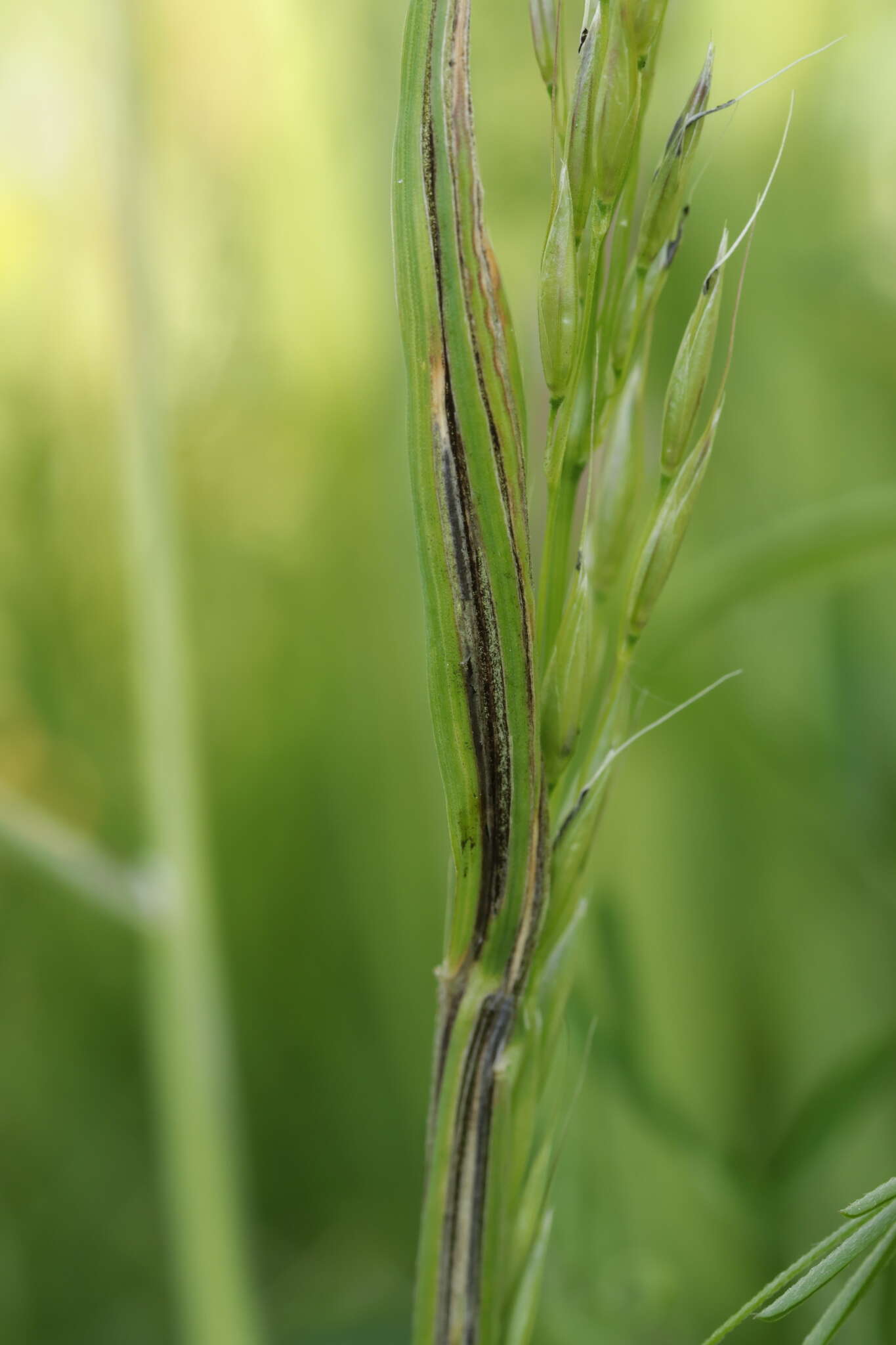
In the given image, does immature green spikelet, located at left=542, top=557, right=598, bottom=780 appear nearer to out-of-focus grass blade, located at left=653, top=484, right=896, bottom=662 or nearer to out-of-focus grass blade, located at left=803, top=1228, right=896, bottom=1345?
out-of-focus grass blade, located at left=803, top=1228, right=896, bottom=1345

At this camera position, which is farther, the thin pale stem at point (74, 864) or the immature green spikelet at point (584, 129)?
the thin pale stem at point (74, 864)

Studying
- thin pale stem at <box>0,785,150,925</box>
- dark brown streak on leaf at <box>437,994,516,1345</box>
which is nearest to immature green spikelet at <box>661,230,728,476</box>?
dark brown streak on leaf at <box>437,994,516,1345</box>

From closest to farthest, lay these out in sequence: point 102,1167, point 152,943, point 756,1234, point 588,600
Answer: point 588,600 < point 756,1234 < point 152,943 < point 102,1167

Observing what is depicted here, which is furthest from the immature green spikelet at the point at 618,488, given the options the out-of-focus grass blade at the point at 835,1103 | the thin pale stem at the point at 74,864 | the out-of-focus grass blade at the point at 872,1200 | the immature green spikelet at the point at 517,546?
the thin pale stem at the point at 74,864

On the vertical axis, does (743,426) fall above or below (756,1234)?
above

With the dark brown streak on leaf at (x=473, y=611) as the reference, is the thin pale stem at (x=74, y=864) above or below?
below

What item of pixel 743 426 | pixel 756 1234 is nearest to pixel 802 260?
pixel 743 426

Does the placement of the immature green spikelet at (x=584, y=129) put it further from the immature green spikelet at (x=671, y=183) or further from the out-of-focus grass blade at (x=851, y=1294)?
the out-of-focus grass blade at (x=851, y=1294)

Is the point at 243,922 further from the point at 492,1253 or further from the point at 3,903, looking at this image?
the point at 492,1253
